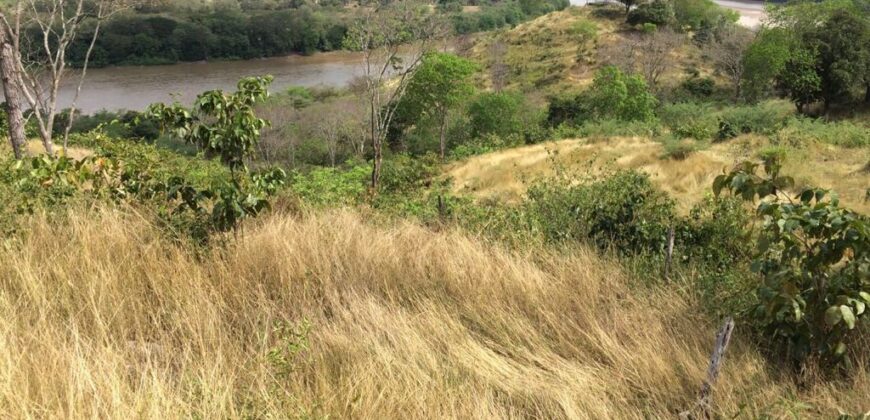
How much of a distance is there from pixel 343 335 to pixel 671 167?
1279 centimetres

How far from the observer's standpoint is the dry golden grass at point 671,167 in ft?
35.1

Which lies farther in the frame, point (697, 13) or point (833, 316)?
point (697, 13)

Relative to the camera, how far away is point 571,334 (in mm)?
2408

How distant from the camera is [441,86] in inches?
1426

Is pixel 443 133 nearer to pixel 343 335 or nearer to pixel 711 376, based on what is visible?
pixel 343 335

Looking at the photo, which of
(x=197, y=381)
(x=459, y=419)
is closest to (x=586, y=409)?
(x=459, y=419)

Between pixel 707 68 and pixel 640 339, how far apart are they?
4855 centimetres

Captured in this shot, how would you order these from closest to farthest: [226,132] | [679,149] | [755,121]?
[226,132]
[679,149]
[755,121]

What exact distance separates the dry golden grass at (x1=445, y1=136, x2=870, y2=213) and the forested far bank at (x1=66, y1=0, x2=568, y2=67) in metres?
45.7

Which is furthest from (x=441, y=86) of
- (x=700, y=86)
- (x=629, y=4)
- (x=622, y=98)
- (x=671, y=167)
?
(x=629, y=4)

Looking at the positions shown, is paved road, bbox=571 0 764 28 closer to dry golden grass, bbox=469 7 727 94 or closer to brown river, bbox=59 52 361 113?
dry golden grass, bbox=469 7 727 94

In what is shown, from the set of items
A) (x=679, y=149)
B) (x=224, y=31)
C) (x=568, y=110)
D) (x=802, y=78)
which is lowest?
(x=568, y=110)

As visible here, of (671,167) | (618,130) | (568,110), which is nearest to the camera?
(671,167)

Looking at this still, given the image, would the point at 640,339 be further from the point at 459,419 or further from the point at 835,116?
the point at 835,116
